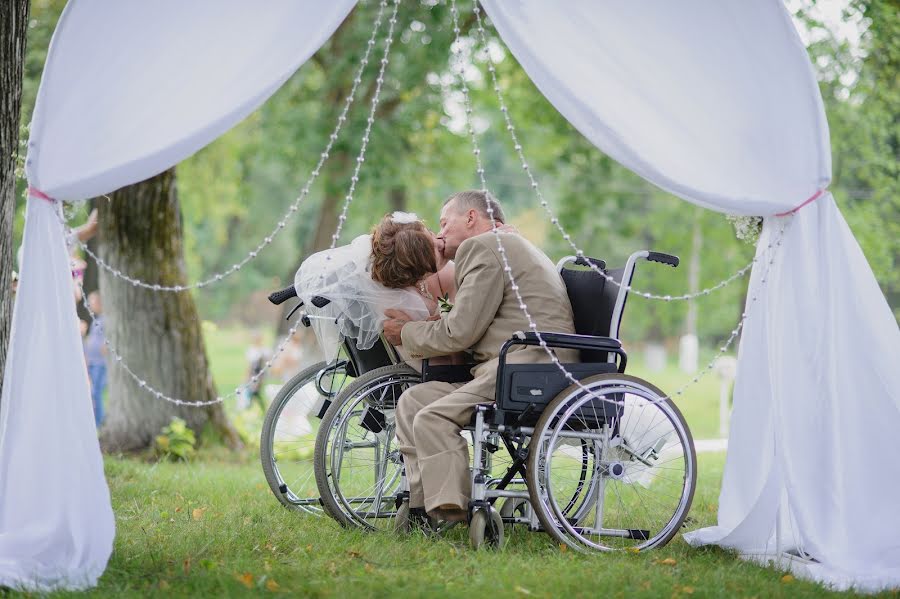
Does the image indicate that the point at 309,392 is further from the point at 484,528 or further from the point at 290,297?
the point at 484,528

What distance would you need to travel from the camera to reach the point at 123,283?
7180mm

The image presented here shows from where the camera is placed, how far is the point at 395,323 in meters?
4.45

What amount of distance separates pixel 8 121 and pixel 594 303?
2.47 m

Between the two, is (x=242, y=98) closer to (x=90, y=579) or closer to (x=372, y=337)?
(x=372, y=337)

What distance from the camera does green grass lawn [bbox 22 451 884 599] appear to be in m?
3.46

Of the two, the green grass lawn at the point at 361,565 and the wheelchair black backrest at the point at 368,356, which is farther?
the wheelchair black backrest at the point at 368,356

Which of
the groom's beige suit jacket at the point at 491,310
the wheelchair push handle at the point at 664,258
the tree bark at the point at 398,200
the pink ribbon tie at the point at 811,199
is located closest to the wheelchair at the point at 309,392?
the groom's beige suit jacket at the point at 491,310

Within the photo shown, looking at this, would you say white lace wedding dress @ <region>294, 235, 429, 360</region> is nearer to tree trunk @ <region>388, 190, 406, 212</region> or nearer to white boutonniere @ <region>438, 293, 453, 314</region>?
white boutonniere @ <region>438, 293, 453, 314</region>

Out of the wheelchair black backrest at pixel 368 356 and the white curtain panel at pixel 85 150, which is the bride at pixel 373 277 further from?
the white curtain panel at pixel 85 150

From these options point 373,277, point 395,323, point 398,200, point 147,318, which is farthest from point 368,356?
point 398,200

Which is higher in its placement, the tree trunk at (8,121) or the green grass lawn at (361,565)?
the tree trunk at (8,121)

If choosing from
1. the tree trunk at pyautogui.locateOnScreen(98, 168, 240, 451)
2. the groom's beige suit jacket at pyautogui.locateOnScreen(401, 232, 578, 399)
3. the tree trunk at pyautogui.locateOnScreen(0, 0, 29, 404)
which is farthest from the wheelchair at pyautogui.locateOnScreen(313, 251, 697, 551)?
the tree trunk at pyautogui.locateOnScreen(98, 168, 240, 451)

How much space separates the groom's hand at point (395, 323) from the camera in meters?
4.45

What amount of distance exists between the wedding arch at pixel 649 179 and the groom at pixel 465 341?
1.90ft
